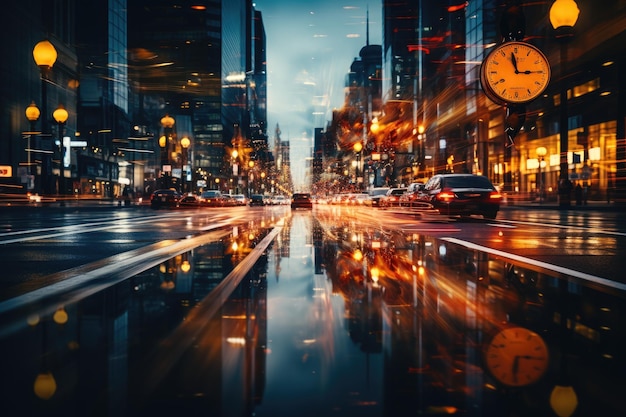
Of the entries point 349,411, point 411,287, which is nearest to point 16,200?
point 411,287

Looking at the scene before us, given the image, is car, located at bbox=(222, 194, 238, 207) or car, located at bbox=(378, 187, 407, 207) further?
car, located at bbox=(222, 194, 238, 207)

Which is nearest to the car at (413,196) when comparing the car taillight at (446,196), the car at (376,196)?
the car taillight at (446,196)

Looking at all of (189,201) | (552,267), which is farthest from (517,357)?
(189,201)

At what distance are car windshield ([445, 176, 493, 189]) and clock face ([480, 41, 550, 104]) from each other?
17.9 feet

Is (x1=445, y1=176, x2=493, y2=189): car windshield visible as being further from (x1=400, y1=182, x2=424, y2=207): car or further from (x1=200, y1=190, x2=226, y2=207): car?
(x1=200, y1=190, x2=226, y2=207): car

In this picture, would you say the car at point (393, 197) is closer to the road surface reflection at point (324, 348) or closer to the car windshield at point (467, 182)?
the car windshield at point (467, 182)

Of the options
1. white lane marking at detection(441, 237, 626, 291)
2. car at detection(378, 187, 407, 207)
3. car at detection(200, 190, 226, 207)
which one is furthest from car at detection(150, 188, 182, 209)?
white lane marking at detection(441, 237, 626, 291)

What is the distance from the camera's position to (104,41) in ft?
248

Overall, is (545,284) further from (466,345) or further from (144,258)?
(144,258)

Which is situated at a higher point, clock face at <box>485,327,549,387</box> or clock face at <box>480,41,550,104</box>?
clock face at <box>480,41,550,104</box>

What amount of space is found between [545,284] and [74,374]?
5354mm

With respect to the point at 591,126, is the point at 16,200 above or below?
below

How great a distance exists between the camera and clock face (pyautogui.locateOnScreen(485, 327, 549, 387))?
132 inches

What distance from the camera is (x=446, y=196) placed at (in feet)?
67.4
